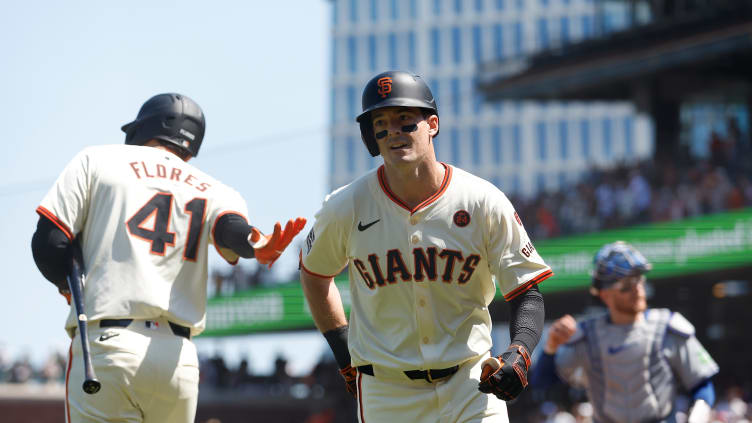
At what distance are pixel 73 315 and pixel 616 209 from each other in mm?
18860

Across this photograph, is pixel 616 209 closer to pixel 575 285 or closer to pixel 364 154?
pixel 575 285

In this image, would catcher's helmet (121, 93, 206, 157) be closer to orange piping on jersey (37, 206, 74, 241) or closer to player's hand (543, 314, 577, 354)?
orange piping on jersey (37, 206, 74, 241)

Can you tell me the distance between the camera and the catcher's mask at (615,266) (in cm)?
743

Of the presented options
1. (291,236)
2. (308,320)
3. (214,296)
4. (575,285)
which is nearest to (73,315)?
(291,236)

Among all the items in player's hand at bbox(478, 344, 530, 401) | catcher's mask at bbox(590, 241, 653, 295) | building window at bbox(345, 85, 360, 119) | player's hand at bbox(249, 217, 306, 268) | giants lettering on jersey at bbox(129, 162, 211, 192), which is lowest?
player's hand at bbox(478, 344, 530, 401)

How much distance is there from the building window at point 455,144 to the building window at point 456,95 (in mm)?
1616

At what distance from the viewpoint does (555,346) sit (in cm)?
688

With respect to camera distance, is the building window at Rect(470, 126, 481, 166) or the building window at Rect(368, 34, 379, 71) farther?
the building window at Rect(368, 34, 379, 71)

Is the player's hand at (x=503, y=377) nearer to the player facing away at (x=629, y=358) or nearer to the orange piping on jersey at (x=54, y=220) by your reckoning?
the orange piping on jersey at (x=54, y=220)

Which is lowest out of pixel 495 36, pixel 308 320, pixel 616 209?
pixel 308 320

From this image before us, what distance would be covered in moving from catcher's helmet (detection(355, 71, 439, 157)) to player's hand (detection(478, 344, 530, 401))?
1285 mm

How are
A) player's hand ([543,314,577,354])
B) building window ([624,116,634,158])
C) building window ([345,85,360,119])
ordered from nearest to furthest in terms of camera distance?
player's hand ([543,314,577,354]) < building window ([624,116,634,158]) < building window ([345,85,360,119])

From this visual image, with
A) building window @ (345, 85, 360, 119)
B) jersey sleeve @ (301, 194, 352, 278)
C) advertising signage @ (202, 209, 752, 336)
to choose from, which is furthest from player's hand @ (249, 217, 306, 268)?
building window @ (345, 85, 360, 119)

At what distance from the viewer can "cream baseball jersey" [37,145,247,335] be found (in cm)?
523
